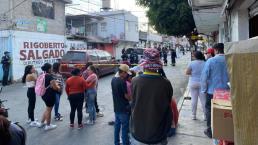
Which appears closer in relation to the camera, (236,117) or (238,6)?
(236,117)

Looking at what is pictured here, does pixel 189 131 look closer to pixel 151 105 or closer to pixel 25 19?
pixel 151 105

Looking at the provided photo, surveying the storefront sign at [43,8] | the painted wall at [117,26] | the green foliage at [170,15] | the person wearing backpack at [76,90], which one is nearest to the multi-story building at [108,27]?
the painted wall at [117,26]

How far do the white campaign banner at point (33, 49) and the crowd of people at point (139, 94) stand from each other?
37.7ft

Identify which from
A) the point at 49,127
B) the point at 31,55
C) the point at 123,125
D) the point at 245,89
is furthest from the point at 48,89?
the point at 31,55

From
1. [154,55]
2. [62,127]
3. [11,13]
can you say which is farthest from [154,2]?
[154,55]

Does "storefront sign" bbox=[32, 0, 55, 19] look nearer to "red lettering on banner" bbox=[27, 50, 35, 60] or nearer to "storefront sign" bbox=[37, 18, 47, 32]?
"storefront sign" bbox=[37, 18, 47, 32]

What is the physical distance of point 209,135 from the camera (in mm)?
6938

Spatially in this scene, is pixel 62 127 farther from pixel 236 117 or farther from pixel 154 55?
pixel 236 117

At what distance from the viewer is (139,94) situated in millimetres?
3834

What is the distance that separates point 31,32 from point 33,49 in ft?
3.78

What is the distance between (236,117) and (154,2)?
20191 millimetres

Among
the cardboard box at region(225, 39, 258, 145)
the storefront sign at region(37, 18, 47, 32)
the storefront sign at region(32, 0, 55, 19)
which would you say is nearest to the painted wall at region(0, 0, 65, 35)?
the storefront sign at region(37, 18, 47, 32)

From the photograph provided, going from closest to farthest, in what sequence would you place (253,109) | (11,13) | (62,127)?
(253,109) → (62,127) → (11,13)

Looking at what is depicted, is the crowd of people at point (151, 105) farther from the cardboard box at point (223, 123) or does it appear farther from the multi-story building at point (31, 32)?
the multi-story building at point (31, 32)
